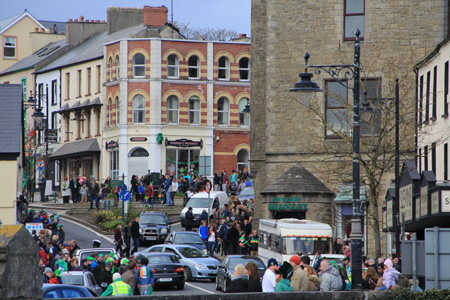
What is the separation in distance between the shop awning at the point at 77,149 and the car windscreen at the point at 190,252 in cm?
3826

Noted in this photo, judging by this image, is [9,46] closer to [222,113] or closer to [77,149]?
[77,149]

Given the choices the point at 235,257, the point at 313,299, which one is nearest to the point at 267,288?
the point at 313,299

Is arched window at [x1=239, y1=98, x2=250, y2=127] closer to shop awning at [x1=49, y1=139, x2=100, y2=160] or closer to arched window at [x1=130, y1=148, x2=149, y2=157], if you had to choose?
arched window at [x1=130, y1=148, x2=149, y2=157]

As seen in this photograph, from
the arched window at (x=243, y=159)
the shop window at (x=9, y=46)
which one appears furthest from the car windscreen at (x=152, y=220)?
the shop window at (x=9, y=46)

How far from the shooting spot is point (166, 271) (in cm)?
3153

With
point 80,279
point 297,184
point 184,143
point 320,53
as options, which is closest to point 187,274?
point 297,184

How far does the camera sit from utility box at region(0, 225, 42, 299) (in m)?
11.2

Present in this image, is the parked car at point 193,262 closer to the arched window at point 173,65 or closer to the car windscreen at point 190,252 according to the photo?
the car windscreen at point 190,252

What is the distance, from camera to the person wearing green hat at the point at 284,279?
16.3 metres

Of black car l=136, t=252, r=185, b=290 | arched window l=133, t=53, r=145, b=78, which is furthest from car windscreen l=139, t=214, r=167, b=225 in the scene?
arched window l=133, t=53, r=145, b=78

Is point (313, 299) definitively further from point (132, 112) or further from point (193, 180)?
point (132, 112)

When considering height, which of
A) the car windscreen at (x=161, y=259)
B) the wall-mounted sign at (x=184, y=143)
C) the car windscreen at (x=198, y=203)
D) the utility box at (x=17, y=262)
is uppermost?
the wall-mounted sign at (x=184, y=143)

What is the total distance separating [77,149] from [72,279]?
2059 inches

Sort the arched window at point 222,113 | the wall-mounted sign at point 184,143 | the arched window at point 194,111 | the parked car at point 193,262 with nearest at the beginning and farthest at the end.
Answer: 1. the parked car at point 193,262
2. the wall-mounted sign at point 184,143
3. the arched window at point 194,111
4. the arched window at point 222,113
